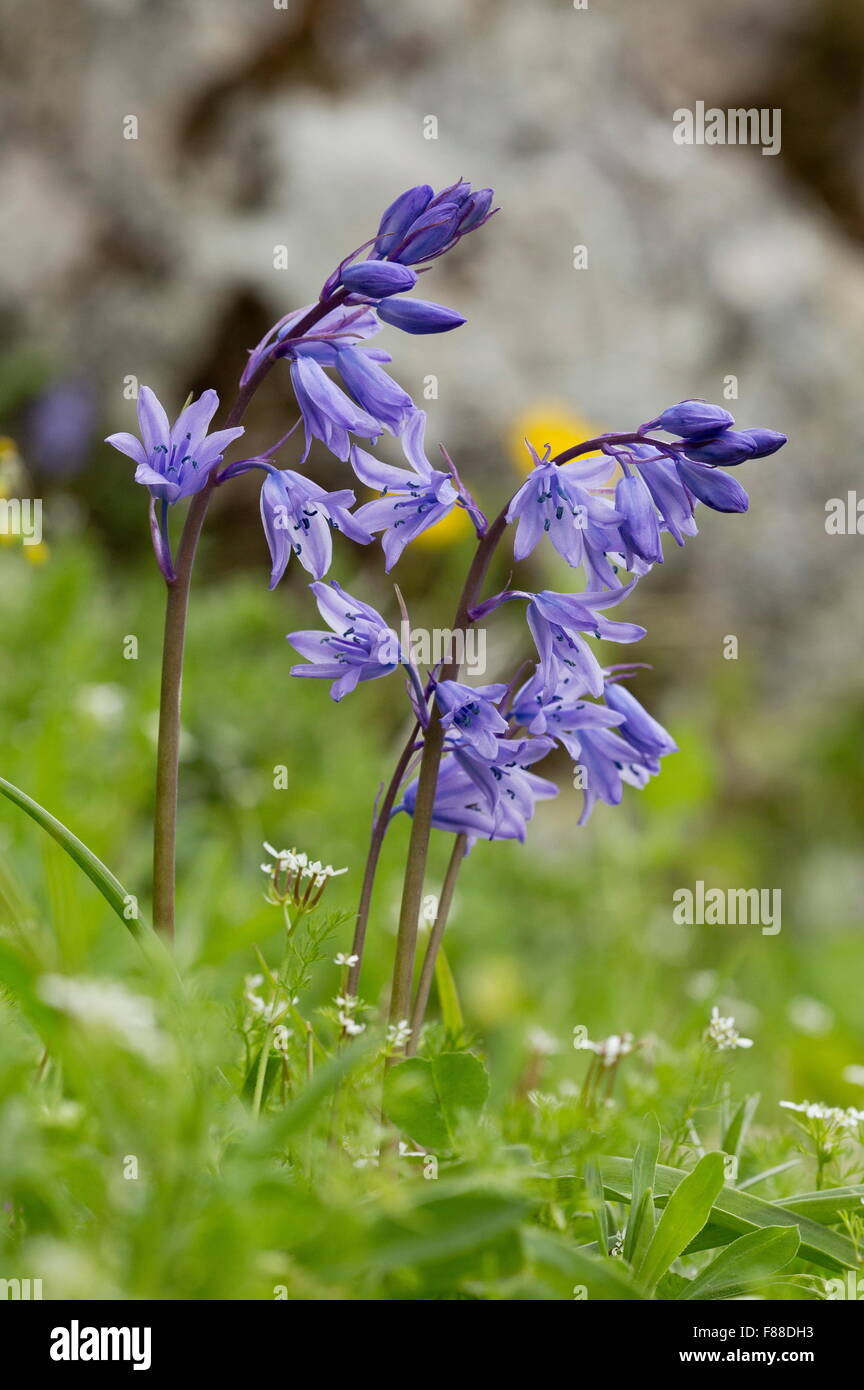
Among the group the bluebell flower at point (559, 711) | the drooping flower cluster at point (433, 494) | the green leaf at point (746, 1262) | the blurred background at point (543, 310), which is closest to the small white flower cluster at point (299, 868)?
the drooping flower cluster at point (433, 494)

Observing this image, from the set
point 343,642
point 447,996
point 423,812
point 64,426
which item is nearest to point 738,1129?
point 447,996

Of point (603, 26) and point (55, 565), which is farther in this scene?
point (603, 26)

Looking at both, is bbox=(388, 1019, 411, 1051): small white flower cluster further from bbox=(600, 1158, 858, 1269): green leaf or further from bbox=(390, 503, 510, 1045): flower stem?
bbox=(600, 1158, 858, 1269): green leaf

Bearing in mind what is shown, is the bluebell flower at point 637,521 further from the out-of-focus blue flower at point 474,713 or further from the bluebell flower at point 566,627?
the out-of-focus blue flower at point 474,713

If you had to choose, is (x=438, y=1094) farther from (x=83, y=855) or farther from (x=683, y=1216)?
(x=83, y=855)
